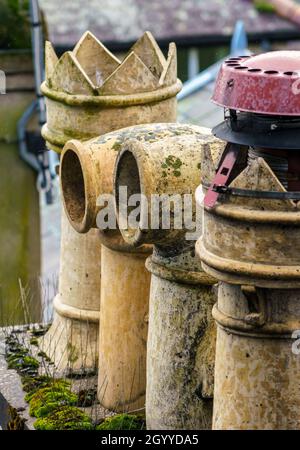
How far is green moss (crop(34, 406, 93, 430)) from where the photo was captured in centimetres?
767

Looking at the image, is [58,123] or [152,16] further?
[152,16]

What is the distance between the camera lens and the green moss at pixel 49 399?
7.93m

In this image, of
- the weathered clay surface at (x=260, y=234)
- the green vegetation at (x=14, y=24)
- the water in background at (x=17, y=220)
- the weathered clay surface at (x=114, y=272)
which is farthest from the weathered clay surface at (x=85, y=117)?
the green vegetation at (x=14, y=24)

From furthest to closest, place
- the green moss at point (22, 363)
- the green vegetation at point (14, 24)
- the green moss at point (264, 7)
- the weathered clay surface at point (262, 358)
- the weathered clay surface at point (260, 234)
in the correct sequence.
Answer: the green moss at point (264, 7) → the green vegetation at point (14, 24) → the green moss at point (22, 363) → the weathered clay surface at point (262, 358) → the weathered clay surface at point (260, 234)

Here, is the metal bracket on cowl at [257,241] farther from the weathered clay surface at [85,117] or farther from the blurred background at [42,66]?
the blurred background at [42,66]

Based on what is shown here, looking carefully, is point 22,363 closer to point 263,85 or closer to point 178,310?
point 178,310

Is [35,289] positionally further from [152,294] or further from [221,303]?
[221,303]

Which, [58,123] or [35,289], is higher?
[58,123]

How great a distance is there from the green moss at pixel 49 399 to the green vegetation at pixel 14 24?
19.2 ft

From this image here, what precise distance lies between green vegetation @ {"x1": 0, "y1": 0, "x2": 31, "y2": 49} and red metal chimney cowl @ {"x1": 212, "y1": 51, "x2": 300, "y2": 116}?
24.1 ft

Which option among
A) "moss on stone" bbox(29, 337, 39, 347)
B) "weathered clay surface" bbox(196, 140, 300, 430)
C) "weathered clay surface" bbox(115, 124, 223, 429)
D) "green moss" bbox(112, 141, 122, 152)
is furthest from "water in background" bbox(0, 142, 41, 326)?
"weathered clay surface" bbox(196, 140, 300, 430)

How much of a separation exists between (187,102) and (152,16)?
6.98 m
